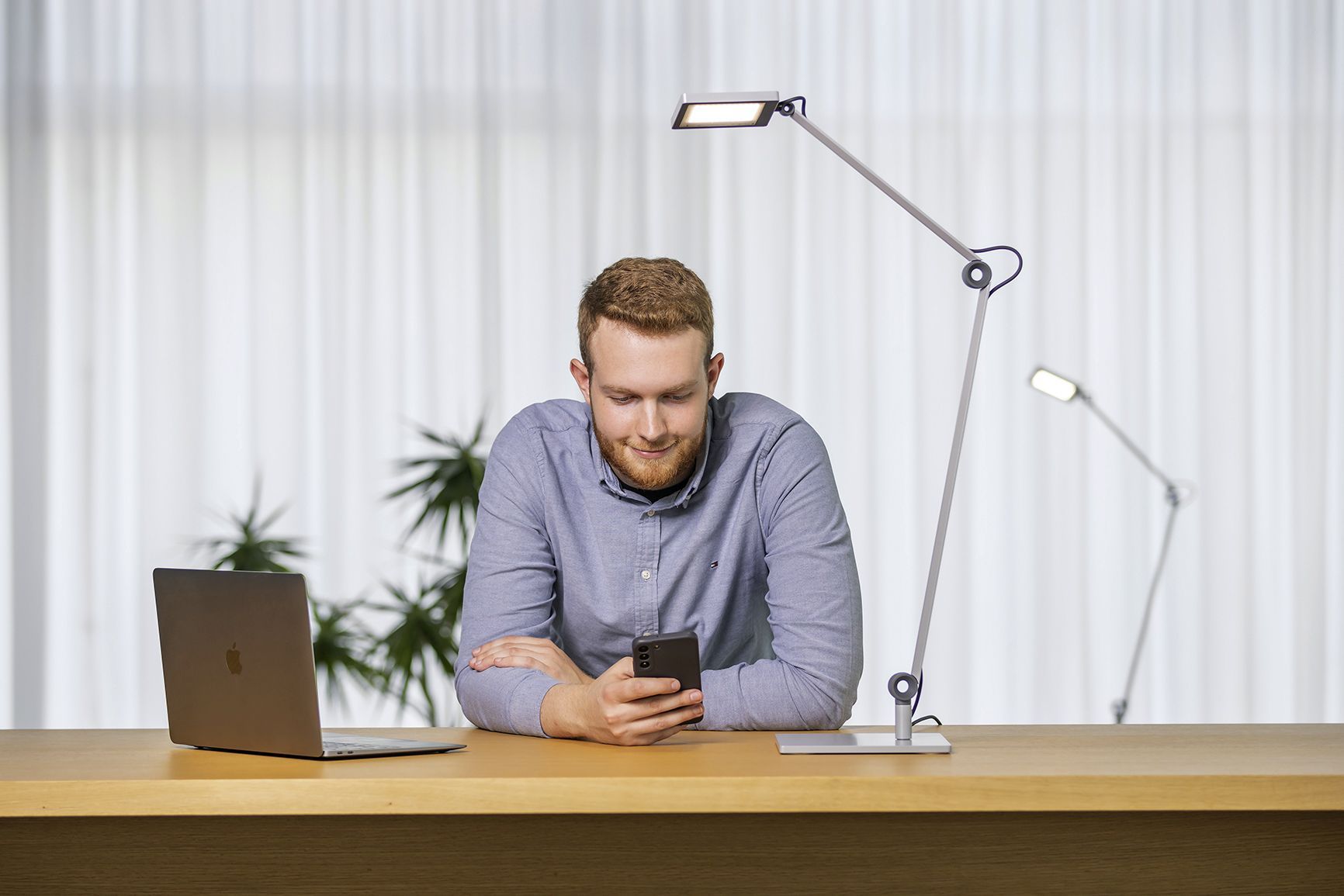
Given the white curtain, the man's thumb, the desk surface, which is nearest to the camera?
the desk surface

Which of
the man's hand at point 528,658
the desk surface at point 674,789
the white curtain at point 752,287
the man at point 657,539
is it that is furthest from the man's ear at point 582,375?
the white curtain at point 752,287

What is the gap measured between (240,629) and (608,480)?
657 mm

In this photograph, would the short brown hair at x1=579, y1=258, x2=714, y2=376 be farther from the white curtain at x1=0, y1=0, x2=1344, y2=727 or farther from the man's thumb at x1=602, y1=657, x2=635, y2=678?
the white curtain at x1=0, y1=0, x2=1344, y2=727

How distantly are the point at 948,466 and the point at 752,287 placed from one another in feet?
8.39

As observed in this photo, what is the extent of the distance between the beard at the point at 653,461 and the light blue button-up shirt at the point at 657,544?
0.17 ft

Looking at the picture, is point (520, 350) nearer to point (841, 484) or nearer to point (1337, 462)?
point (841, 484)

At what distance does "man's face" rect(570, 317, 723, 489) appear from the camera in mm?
1733

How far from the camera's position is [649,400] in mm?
1750

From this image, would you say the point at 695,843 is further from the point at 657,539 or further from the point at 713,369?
the point at 713,369

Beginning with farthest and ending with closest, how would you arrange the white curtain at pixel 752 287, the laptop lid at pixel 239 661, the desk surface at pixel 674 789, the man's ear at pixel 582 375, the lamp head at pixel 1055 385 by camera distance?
the white curtain at pixel 752 287
the lamp head at pixel 1055 385
the man's ear at pixel 582 375
the laptop lid at pixel 239 661
the desk surface at pixel 674 789

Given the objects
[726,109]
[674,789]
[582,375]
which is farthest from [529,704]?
[726,109]

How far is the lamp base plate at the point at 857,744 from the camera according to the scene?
141cm

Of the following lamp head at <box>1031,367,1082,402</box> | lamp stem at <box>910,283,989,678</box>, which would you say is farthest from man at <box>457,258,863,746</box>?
lamp head at <box>1031,367,1082,402</box>

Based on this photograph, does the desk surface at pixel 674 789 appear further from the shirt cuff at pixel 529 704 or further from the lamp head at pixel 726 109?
the lamp head at pixel 726 109
